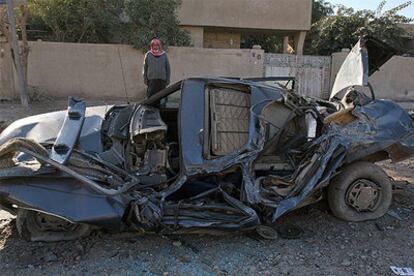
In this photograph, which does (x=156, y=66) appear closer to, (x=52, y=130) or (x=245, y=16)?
(x=52, y=130)

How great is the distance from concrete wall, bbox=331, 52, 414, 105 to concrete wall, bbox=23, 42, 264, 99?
4.59 metres

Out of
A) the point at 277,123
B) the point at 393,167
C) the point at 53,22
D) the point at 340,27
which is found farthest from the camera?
the point at 340,27

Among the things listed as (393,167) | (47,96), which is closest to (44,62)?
(47,96)

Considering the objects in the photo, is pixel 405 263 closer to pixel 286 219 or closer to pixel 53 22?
pixel 286 219

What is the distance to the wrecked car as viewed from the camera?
3514mm

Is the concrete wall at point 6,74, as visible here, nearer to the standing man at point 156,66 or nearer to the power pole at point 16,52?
the power pole at point 16,52

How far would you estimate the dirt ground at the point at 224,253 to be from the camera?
352cm

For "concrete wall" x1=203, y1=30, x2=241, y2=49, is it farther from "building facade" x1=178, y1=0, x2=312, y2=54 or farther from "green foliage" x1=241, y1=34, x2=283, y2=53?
"building facade" x1=178, y1=0, x2=312, y2=54

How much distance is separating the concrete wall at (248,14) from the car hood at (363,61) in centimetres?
1393

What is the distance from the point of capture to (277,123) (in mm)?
4316

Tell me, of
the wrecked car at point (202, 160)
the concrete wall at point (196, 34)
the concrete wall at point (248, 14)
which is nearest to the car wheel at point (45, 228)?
the wrecked car at point (202, 160)

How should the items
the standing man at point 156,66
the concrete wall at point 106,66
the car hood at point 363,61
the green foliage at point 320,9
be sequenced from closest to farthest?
the car hood at point 363,61
the standing man at point 156,66
the concrete wall at point 106,66
the green foliage at point 320,9

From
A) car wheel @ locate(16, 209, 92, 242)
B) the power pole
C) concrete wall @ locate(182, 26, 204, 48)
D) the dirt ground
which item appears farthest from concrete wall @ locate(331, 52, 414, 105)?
car wheel @ locate(16, 209, 92, 242)

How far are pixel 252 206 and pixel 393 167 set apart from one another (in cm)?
394
